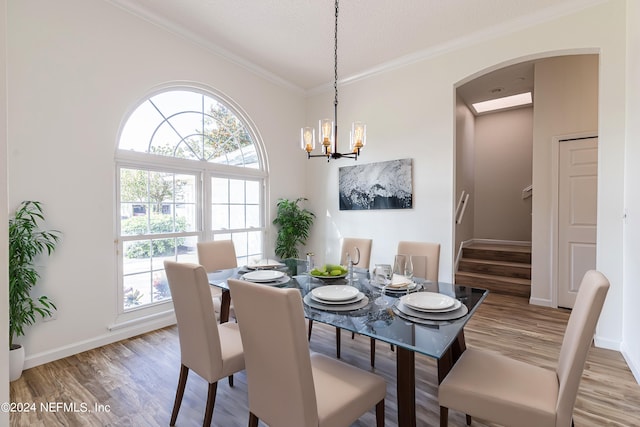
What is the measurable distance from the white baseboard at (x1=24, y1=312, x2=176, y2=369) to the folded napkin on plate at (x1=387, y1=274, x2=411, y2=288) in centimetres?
260

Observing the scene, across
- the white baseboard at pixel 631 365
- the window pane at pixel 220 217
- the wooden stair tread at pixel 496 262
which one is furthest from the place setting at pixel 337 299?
the wooden stair tread at pixel 496 262

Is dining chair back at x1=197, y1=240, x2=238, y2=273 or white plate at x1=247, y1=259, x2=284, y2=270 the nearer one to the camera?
white plate at x1=247, y1=259, x2=284, y2=270

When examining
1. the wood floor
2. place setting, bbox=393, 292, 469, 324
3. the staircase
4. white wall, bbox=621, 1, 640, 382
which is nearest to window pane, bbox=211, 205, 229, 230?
the wood floor

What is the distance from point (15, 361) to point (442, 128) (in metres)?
4.50

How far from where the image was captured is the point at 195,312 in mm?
1561

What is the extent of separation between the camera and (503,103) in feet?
18.8

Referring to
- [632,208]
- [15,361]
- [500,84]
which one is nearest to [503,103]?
[500,84]

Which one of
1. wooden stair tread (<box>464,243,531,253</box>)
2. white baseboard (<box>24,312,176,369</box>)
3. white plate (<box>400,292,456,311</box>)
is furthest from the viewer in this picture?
wooden stair tread (<box>464,243,531,253</box>)

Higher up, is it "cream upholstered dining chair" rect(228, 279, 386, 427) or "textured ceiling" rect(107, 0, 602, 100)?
"textured ceiling" rect(107, 0, 602, 100)

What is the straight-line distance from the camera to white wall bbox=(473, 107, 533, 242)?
5.76 m

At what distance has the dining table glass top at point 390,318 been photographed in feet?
3.94

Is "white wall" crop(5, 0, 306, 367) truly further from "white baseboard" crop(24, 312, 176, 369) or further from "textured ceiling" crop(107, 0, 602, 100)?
"textured ceiling" crop(107, 0, 602, 100)

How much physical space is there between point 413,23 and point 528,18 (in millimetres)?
1138

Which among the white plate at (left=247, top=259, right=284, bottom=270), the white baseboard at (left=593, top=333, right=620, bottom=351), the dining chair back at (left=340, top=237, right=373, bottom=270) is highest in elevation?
the dining chair back at (left=340, top=237, right=373, bottom=270)
